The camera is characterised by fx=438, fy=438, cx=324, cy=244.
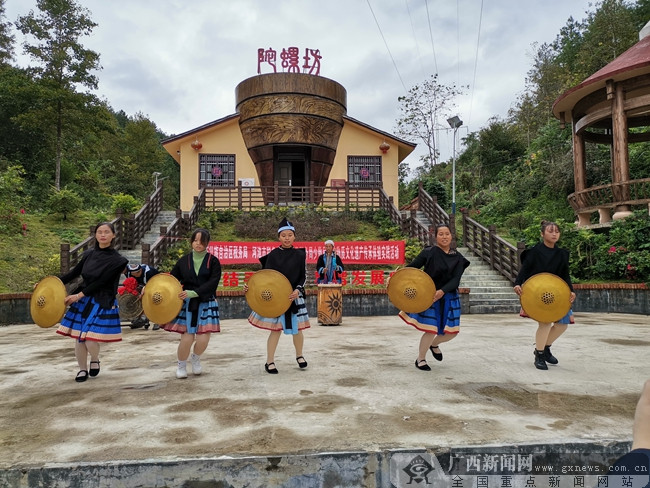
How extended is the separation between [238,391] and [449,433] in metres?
1.92

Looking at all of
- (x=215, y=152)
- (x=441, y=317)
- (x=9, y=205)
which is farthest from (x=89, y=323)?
(x=215, y=152)

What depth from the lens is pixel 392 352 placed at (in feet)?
19.2

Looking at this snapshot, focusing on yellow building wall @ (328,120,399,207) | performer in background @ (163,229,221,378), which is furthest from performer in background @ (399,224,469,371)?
yellow building wall @ (328,120,399,207)

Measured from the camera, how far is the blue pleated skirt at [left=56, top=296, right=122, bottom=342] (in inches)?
174

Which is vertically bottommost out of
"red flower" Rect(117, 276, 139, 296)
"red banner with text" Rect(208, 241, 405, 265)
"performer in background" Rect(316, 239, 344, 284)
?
"red flower" Rect(117, 276, 139, 296)

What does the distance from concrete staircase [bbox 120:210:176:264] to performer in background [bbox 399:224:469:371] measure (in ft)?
33.3

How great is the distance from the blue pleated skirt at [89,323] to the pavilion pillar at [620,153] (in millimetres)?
13273

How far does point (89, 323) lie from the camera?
14.5 ft

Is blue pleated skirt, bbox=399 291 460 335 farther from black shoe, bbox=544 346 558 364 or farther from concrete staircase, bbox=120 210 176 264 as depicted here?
concrete staircase, bbox=120 210 176 264

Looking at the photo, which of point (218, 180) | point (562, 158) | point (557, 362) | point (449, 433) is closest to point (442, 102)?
point (562, 158)

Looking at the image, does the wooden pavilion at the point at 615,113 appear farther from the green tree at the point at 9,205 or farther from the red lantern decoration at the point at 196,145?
the green tree at the point at 9,205

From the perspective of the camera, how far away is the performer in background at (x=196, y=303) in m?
4.48

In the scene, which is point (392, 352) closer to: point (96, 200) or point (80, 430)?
point (80, 430)

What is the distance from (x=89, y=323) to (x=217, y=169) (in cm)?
1664
